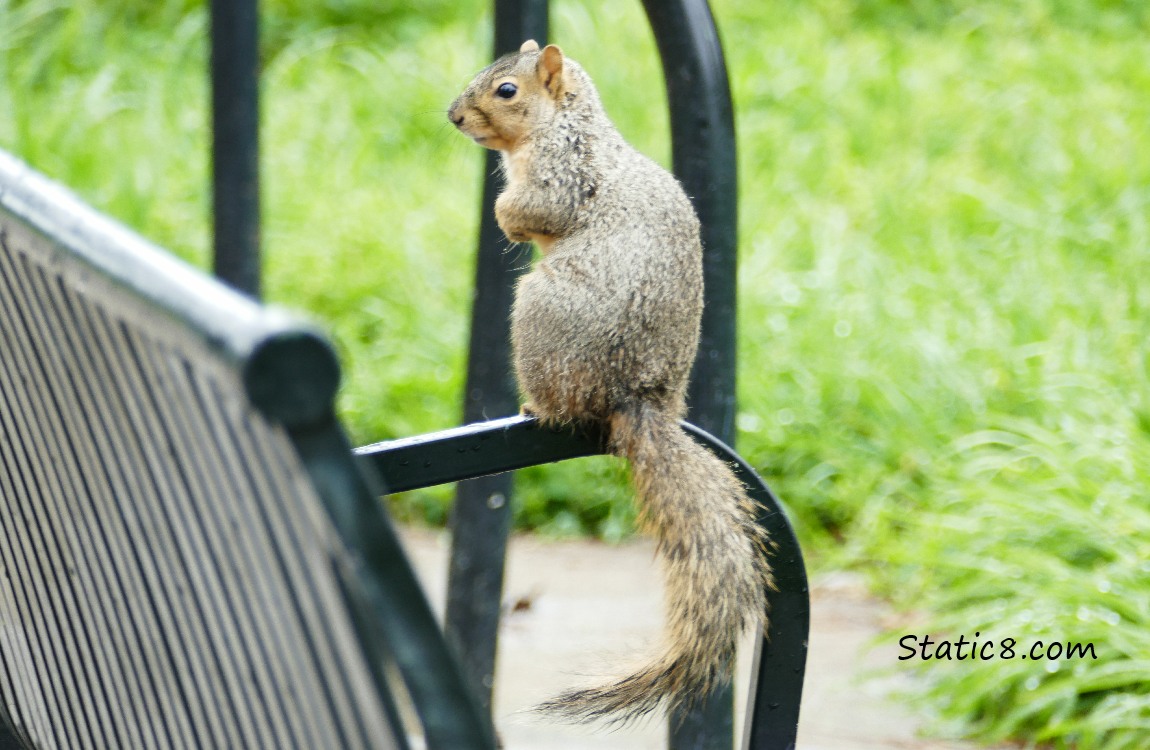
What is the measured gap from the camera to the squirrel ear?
175cm

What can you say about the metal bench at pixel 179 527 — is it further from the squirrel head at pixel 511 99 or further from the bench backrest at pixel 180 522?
the squirrel head at pixel 511 99

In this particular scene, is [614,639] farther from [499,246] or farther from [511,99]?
[511,99]

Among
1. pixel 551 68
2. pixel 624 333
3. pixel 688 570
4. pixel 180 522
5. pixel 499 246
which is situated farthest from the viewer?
pixel 499 246

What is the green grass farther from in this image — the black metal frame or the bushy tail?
the bushy tail

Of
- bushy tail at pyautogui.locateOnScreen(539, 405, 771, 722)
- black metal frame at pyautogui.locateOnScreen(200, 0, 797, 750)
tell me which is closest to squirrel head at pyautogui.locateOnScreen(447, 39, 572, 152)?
black metal frame at pyautogui.locateOnScreen(200, 0, 797, 750)

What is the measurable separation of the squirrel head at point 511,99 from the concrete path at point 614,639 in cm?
89

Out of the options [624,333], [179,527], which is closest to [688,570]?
[624,333]

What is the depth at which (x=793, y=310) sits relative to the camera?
401 cm

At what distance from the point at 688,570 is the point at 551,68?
752 mm

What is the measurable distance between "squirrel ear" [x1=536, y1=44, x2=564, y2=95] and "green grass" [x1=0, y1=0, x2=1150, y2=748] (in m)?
0.17

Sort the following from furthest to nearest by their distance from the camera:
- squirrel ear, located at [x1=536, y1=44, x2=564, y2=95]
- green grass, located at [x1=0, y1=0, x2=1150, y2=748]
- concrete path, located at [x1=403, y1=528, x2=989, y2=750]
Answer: green grass, located at [x1=0, y1=0, x2=1150, y2=748], concrete path, located at [x1=403, y1=528, x2=989, y2=750], squirrel ear, located at [x1=536, y1=44, x2=564, y2=95]

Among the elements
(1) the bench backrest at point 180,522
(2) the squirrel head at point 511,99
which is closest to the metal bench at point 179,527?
(1) the bench backrest at point 180,522

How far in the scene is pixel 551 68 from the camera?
1775 mm

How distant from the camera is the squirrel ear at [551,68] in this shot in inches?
68.8
